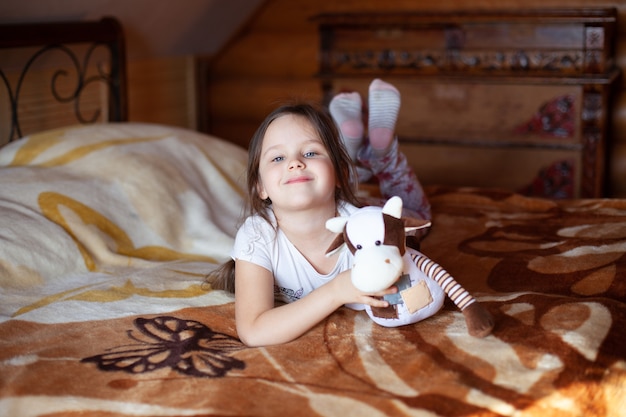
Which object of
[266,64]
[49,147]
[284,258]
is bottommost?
[284,258]

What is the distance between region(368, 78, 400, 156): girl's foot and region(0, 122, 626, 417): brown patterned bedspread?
0.38 meters

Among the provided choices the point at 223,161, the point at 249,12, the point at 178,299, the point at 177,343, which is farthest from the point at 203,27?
the point at 177,343

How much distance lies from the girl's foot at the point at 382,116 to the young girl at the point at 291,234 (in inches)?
18.5

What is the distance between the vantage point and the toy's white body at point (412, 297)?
1.29m

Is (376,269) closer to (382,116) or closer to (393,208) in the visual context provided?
(393,208)

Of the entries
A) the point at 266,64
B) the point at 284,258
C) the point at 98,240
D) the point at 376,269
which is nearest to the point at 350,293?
the point at 376,269

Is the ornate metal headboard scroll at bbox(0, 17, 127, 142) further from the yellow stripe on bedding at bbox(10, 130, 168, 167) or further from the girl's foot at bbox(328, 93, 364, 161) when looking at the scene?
the girl's foot at bbox(328, 93, 364, 161)

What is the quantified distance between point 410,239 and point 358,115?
675 mm

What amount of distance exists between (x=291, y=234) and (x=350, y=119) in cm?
67

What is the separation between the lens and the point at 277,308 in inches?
51.9

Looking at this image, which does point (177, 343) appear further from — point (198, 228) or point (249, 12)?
point (249, 12)

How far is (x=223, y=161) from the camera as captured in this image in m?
2.32

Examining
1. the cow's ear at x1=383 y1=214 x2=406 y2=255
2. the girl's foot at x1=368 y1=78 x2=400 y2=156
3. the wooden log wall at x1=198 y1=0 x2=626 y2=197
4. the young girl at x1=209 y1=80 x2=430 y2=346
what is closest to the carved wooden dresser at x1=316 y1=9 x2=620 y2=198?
the wooden log wall at x1=198 y1=0 x2=626 y2=197

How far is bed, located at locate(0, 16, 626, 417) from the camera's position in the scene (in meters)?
1.13
